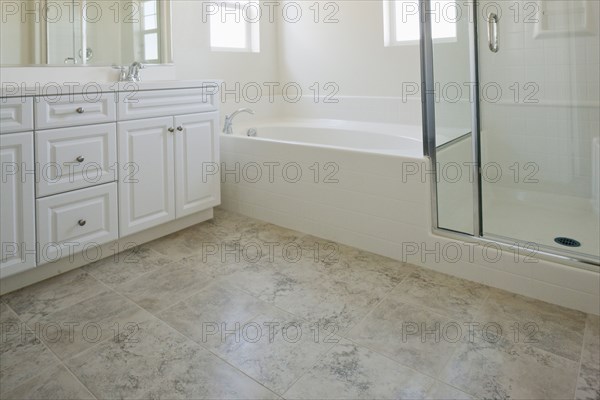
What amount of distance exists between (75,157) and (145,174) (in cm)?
40

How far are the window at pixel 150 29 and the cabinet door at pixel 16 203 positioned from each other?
49.2 inches

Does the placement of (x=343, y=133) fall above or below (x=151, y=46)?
below

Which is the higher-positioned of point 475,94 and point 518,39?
point 518,39

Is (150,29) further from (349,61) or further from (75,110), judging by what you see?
(349,61)

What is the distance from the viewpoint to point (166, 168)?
248 cm

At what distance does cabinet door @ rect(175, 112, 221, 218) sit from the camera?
2.55 metres

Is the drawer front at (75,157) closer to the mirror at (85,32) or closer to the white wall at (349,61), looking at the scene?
the mirror at (85,32)

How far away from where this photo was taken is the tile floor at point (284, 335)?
1361 mm

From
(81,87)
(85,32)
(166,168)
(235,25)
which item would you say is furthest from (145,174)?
(235,25)

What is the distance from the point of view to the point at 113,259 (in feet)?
7.64

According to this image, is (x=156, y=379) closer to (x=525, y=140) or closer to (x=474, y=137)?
(x=474, y=137)

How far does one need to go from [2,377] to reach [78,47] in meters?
1.79

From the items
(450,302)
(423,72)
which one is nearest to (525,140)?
(423,72)

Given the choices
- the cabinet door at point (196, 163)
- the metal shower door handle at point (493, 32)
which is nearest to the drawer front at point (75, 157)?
the cabinet door at point (196, 163)
